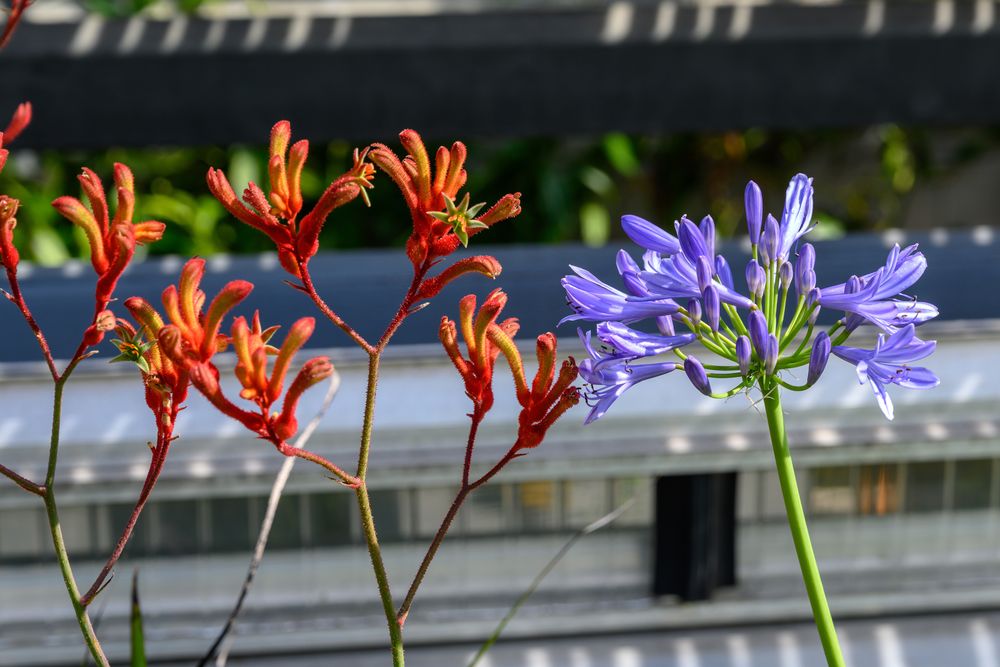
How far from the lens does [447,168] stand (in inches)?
19.6

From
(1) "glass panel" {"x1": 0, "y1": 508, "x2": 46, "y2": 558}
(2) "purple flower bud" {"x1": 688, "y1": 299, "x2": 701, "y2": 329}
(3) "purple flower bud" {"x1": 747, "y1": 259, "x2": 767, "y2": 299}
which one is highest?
(3) "purple flower bud" {"x1": 747, "y1": 259, "x2": 767, "y2": 299}

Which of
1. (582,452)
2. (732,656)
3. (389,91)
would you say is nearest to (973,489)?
(732,656)

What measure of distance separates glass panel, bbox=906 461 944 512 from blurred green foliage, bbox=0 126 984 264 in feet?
6.27

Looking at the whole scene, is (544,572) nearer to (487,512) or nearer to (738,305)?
(487,512)

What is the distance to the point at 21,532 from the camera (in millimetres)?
913

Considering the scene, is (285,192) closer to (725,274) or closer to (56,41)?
(725,274)

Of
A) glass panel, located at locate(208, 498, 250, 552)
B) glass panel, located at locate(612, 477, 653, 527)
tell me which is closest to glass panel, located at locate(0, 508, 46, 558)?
glass panel, located at locate(208, 498, 250, 552)

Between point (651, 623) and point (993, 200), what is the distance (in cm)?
337

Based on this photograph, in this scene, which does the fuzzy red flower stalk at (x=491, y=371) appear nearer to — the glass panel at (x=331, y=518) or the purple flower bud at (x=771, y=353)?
the purple flower bud at (x=771, y=353)

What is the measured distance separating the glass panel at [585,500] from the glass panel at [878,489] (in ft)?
0.73

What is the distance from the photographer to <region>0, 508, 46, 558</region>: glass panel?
0.90 meters

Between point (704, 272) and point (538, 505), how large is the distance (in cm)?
49

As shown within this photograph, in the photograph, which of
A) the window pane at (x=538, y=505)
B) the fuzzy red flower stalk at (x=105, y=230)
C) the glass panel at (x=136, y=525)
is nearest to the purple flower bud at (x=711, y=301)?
the fuzzy red flower stalk at (x=105, y=230)

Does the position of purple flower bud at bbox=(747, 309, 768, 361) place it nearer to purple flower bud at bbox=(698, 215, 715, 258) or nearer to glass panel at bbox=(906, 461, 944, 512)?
purple flower bud at bbox=(698, 215, 715, 258)
